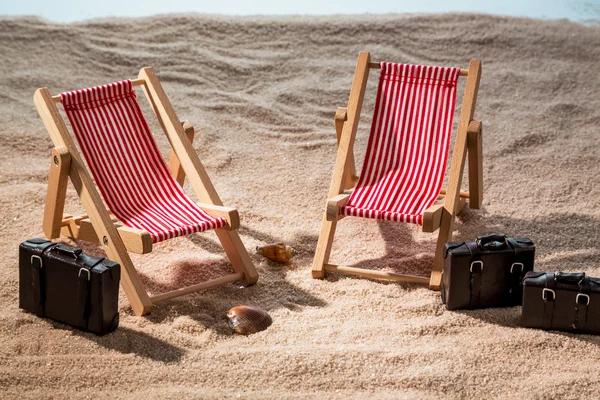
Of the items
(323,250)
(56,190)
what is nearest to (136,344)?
(56,190)

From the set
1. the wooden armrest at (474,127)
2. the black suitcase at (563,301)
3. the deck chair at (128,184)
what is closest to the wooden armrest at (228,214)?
the deck chair at (128,184)

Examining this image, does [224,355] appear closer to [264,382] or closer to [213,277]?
[264,382]

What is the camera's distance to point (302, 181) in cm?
566

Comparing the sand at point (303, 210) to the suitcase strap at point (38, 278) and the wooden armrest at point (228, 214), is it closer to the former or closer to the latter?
the suitcase strap at point (38, 278)

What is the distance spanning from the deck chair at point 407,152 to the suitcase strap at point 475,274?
1.11 ft

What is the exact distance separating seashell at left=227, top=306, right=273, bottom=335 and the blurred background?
638 cm

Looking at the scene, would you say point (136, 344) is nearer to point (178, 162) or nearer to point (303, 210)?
point (178, 162)

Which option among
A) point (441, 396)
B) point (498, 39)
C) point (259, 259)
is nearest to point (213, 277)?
point (259, 259)

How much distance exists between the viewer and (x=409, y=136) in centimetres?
480

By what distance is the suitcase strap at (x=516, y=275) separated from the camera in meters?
3.99

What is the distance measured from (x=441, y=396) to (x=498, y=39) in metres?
5.23

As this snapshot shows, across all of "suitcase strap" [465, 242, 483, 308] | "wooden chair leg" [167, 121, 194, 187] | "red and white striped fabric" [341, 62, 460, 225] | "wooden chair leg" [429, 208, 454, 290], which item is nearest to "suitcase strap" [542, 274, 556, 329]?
"suitcase strap" [465, 242, 483, 308]

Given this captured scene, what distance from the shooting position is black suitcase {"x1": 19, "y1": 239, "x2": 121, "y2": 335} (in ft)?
12.2

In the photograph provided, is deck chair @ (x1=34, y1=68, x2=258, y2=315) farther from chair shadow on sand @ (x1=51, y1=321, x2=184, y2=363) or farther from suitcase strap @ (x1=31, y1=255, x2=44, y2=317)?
suitcase strap @ (x1=31, y1=255, x2=44, y2=317)
